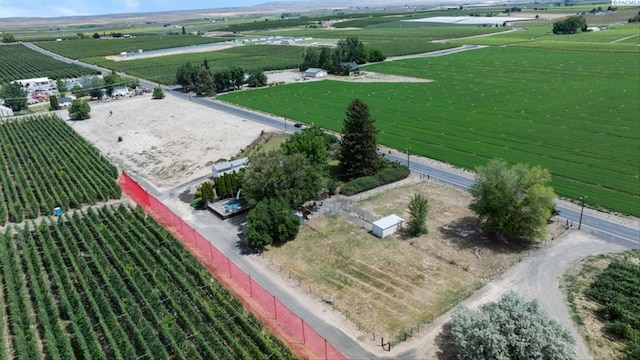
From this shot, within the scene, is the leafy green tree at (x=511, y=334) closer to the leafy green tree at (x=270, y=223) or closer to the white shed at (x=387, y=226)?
the white shed at (x=387, y=226)


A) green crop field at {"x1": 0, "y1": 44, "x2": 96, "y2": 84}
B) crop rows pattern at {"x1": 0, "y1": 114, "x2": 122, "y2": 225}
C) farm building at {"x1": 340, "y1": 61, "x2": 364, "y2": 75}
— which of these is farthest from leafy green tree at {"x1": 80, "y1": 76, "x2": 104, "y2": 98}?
farm building at {"x1": 340, "y1": 61, "x2": 364, "y2": 75}

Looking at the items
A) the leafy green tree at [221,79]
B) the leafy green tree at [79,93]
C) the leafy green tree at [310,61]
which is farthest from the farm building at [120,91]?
the leafy green tree at [310,61]

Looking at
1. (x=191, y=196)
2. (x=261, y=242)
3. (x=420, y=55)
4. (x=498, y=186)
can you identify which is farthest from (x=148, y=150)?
(x=420, y=55)

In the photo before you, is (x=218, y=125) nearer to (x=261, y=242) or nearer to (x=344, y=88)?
(x=344, y=88)

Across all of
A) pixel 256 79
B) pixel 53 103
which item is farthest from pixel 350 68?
pixel 53 103

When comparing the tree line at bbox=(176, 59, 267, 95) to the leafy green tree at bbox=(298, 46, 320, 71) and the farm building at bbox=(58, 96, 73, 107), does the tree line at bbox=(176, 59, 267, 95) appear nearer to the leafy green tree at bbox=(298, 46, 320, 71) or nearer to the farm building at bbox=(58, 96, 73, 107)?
the leafy green tree at bbox=(298, 46, 320, 71)

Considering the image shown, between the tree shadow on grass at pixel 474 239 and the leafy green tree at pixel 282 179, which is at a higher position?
the leafy green tree at pixel 282 179
